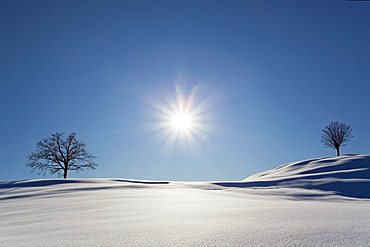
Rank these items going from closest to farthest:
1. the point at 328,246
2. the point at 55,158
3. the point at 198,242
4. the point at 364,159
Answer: the point at 328,246 → the point at 198,242 → the point at 364,159 → the point at 55,158

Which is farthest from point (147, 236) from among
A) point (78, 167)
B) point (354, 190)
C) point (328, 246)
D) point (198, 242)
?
point (78, 167)

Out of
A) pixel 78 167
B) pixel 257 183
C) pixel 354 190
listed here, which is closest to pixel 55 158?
pixel 78 167

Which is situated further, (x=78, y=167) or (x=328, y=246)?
(x=78, y=167)

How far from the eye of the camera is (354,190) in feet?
40.1

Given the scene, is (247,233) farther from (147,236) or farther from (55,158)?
(55,158)

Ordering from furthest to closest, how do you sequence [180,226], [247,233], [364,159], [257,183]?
[364,159], [257,183], [180,226], [247,233]

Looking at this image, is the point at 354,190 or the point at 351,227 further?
the point at 354,190

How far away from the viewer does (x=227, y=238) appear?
5.43 ft

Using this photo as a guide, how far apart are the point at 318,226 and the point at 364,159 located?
25071mm

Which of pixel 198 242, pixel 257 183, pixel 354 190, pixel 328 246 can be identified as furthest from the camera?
pixel 257 183

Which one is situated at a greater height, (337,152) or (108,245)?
(337,152)

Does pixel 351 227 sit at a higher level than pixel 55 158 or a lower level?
lower

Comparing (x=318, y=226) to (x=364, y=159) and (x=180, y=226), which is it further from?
(x=364, y=159)

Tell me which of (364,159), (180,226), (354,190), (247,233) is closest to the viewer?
(247,233)
